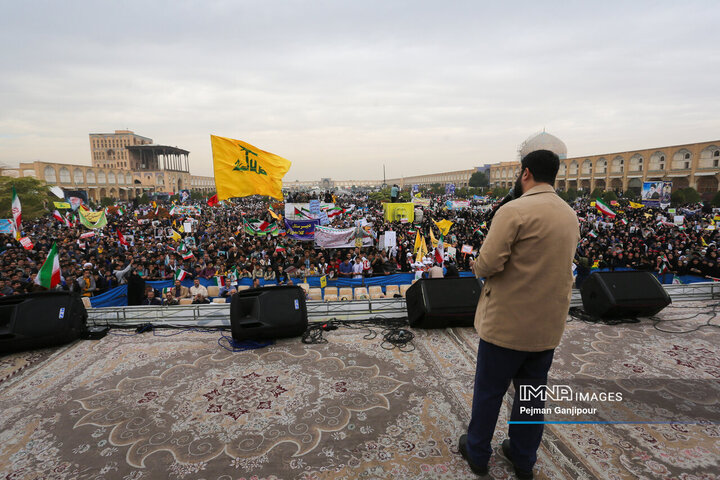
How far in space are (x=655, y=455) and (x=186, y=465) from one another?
3.45m

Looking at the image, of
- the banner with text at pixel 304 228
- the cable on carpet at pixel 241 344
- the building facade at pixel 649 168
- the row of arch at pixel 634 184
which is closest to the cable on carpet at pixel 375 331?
the cable on carpet at pixel 241 344

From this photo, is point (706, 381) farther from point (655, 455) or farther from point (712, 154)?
point (712, 154)

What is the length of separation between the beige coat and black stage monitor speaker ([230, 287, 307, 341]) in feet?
10.2

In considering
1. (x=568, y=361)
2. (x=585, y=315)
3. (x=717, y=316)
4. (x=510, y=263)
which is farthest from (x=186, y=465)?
(x=717, y=316)

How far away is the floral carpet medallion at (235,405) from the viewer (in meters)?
2.74

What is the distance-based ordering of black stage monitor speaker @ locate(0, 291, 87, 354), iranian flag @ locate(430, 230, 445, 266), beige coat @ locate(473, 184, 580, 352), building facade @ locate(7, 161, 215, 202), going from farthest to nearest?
building facade @ locate(7, 161, 215, 202) < iranian flag @ locate(430, 230, 445, 266) < black stage monitor speaker @ locate(0, 291, 87, 354) < beige coat @ locate(473, 184, 580, 352)

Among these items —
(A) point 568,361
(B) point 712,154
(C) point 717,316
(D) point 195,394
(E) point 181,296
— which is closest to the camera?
(D) point 195,394

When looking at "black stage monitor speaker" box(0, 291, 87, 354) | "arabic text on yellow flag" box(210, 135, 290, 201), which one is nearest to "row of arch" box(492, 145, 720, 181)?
"arabic text on yellow flag" box(210, 135, 290, 201)

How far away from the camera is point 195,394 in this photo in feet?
11.2

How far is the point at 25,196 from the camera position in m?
29.5

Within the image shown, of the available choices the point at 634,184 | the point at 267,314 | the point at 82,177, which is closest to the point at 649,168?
the point at 634,184

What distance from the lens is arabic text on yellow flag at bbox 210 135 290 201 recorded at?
6.31 metres

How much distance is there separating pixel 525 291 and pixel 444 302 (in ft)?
9.87

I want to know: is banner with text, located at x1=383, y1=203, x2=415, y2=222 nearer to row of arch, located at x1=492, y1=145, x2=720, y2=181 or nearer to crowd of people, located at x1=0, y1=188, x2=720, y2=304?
crowd of people, located at x1=0, y1=188, x2=720, y2=304
